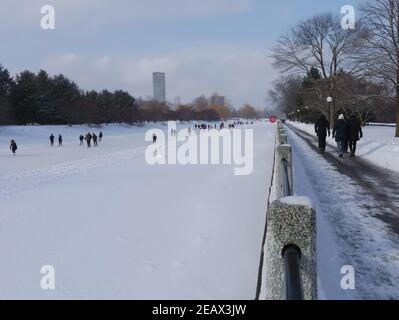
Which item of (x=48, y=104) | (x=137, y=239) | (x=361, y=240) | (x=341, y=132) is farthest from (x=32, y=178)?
(x=48, y=104)

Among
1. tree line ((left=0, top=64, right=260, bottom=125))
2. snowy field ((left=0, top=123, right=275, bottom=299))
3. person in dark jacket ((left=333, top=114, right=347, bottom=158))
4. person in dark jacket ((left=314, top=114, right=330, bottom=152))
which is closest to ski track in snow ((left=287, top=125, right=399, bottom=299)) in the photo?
snowy field ((left=0, top=123, right=275, bottom=299))

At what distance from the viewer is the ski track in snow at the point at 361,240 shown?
4.37 metres

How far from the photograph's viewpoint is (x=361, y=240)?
575 cm

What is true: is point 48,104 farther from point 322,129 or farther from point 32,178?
point 322,129

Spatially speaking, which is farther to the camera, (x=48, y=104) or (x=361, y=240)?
(x=48, y=104)

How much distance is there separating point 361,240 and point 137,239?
338 centimetres

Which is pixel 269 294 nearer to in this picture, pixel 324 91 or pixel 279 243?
pixel 279 243

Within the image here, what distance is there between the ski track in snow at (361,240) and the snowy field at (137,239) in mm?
1163

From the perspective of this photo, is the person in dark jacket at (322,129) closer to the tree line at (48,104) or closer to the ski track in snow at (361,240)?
the ski track in snow at (361,240)

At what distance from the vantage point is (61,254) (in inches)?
Result: 224

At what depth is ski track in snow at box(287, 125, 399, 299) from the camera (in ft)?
14.3

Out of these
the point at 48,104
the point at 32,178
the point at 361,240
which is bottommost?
the point at 32,178

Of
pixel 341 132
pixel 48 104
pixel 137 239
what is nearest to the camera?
pixel 137 239
